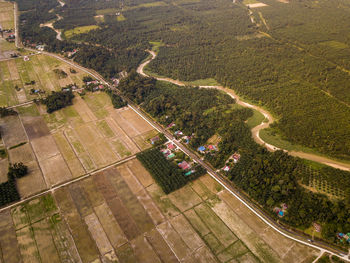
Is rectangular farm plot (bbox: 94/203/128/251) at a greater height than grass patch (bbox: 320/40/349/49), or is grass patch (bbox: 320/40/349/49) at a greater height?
grass patch (bbox: 320/40/349/49)

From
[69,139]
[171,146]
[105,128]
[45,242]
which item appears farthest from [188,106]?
[45,242]

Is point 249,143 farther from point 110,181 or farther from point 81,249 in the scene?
point 81,249

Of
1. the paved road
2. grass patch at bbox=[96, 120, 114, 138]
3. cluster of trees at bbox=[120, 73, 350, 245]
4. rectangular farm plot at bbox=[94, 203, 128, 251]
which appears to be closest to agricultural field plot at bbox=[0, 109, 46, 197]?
the paved road

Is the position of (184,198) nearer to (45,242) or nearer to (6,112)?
(45,242)

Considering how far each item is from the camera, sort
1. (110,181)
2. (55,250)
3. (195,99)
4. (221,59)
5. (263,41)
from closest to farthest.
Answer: (55,250) → (110,181) → (195,99) → (221,59) → (263,41)

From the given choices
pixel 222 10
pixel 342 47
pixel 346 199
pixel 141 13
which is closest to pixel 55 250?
pixel 346 199

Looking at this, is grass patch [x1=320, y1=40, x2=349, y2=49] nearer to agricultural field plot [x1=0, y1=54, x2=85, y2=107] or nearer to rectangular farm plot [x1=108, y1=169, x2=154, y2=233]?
agricultural field plot [x1=0, y1=54, x2=85, y2=107]
